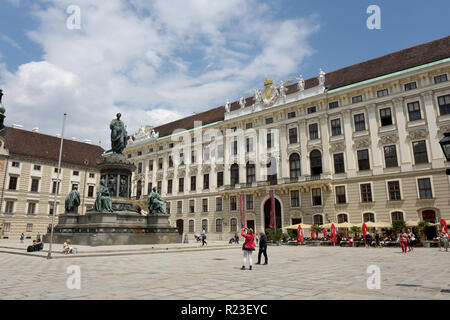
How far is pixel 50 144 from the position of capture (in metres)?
59.7

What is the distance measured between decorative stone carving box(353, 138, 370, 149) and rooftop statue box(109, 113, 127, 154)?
23.9 metres

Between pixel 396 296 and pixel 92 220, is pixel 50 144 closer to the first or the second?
pixel 92 220

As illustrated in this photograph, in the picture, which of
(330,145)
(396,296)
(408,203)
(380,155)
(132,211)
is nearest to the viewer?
(396,296)

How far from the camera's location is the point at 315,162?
1500 inches

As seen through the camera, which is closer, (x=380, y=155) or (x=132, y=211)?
(x=132, y=211)

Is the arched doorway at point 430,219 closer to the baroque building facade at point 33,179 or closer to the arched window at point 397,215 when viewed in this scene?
the arched window at point 397,215

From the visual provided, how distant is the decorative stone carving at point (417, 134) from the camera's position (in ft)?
104

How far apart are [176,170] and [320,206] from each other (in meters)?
24.0

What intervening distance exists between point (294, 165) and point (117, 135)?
69.5 feet
